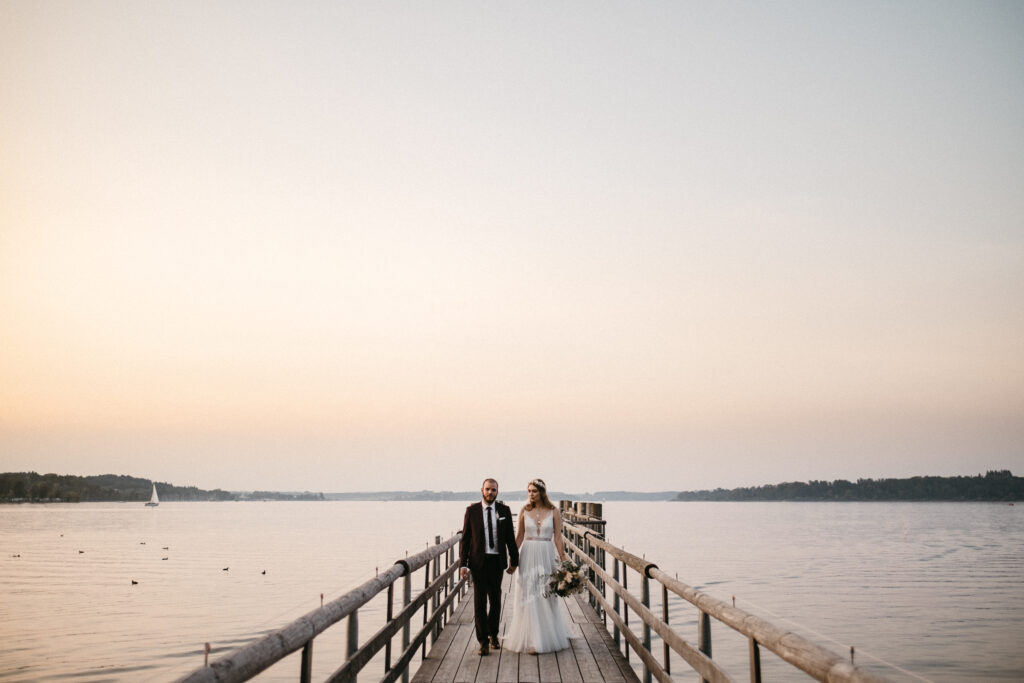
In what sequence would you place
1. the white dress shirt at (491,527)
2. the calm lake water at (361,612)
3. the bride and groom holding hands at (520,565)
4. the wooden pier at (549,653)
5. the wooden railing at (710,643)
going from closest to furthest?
the wooden railing at (710,643), the wooden pier at (549,653), the bride and groom holding hands at (520,565), the white dress shirt at (491,527), the calm lake water at (361,612)

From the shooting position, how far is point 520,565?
10.4 metres

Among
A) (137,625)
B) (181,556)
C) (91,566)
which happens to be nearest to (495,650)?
(137,625)

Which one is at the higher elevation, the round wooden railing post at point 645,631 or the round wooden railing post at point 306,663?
the round wooden railing post at point 306,663

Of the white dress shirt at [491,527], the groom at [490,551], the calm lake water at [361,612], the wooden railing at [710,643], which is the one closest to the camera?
the wooden railing at [710,643]

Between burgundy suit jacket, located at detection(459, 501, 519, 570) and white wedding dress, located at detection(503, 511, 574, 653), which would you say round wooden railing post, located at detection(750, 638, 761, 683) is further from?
burgundy suit jacket, located at detection(459, 501, 519, 570)

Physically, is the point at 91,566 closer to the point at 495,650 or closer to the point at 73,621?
the point at 73,621

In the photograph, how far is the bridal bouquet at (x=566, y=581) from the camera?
9.95 metres

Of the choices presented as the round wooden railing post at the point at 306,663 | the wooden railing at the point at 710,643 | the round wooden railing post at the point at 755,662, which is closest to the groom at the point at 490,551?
the wooden railing at the point at 710,643

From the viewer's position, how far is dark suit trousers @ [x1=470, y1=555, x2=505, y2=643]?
10.1 meters

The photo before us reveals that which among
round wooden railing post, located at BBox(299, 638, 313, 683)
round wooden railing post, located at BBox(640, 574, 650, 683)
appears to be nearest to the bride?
round wooden railing post, located at BBox(640, 574, 650, 683)

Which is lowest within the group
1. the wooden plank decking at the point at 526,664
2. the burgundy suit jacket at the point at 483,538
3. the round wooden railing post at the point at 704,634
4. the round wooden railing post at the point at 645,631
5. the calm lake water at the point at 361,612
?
the calm lake water at the point at 361,612

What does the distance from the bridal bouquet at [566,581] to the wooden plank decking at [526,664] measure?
29.6 inches

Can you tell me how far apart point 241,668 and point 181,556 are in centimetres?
6623

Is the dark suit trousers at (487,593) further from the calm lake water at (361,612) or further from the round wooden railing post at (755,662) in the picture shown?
the calm lake water at (361,612)
